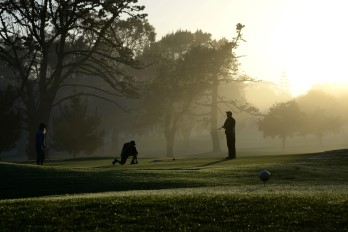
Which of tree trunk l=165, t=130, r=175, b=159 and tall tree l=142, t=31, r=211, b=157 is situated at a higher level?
tall tree l=142, t=31, r=211, b=157

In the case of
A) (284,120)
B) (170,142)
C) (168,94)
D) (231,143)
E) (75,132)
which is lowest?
(231,143)

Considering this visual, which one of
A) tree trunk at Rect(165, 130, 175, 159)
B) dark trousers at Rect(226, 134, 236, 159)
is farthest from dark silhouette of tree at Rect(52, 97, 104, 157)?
dark trousers at Rect(226, 134, 236, 159)

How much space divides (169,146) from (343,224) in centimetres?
8107

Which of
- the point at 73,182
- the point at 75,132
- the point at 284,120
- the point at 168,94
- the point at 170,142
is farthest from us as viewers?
the point at 284,120

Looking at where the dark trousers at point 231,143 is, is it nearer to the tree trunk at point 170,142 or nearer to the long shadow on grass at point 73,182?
the long shadow on grass at point 73,182

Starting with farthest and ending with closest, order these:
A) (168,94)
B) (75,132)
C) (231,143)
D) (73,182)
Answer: (168,94) < (75,132) < (231,143) < (73,182)

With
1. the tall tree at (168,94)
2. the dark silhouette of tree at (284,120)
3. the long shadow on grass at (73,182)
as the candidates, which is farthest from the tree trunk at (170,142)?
the long shadow on grass at (73,182)

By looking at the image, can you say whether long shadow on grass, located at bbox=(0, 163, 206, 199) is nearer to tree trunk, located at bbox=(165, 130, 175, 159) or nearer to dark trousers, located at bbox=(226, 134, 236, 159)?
dark trousers, located at bbox=(226, 134, 236, 159)

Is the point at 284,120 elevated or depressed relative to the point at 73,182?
elevated

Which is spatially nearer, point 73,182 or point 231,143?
point 73,182

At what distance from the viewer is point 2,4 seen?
51719mm

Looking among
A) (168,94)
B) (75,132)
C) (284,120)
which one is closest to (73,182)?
(75,132)

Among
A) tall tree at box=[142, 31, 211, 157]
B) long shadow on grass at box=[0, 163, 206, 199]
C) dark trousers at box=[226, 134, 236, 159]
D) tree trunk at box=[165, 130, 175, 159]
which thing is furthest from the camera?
tree trunk at box=[165, 130, 175, 159]

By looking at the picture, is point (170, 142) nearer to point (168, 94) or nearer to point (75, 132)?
point (168, 94)
